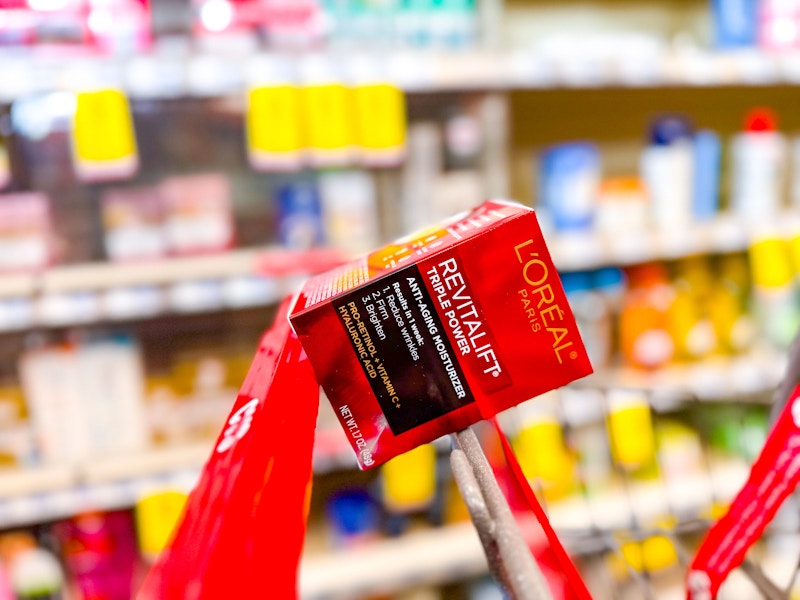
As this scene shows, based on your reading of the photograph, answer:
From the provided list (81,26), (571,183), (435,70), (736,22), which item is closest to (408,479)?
(571,183)

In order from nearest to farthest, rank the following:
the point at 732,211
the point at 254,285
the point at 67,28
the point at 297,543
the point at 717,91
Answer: the point at 297,543 < the point at 67,28 < the point at 254,285 < the point at 732,211 < the point at 717,91

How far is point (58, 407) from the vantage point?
3.81ft

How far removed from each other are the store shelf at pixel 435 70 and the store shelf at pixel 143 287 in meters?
0.30

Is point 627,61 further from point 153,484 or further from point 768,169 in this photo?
point 153,484

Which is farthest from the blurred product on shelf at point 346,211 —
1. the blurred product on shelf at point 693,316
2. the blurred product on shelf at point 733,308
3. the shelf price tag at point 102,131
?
the blurred product on shelf at point 733,308

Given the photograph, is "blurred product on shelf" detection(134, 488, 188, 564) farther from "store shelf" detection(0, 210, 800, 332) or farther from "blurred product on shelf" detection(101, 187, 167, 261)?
"blurred product on shelf" detection(101, 187, 167, 261)

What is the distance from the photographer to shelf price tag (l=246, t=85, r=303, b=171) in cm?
112

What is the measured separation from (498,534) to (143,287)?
3.12ft

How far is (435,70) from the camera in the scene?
117 centimetres

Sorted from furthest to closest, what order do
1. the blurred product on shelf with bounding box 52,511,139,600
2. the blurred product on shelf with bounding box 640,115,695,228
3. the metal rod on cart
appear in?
the blurred product on shelf with bounding box 640,115,695,228
the blurred product on shelf with bounding box 52,511,139,600
the metal rod on cart

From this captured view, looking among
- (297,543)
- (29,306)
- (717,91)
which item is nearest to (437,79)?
(29,306)

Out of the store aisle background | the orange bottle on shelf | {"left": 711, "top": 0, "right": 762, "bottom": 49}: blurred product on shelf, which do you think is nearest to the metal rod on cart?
the store aisle background

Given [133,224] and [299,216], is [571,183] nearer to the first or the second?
[299,216]

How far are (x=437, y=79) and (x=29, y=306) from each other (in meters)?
0.82
